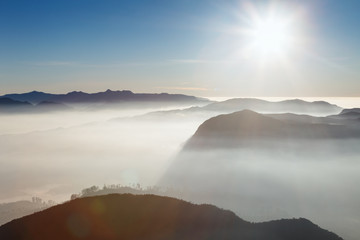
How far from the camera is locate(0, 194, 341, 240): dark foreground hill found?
62.8 m

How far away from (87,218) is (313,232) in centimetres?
5792

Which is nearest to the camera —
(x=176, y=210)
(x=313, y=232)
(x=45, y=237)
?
(x=45, y=237)

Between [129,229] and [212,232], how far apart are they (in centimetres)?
1695

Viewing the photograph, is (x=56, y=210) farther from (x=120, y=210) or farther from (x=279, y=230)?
(x=279, y=230)

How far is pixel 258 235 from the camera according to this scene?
69.8 m

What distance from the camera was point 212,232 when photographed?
220ft

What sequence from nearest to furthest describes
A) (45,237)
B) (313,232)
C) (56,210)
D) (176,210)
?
(45,237)
(56,210)
(176,210)
(313,232)

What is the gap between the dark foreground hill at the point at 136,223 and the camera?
206 feet

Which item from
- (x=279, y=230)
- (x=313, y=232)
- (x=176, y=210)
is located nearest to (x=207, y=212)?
(x=176, y=210)

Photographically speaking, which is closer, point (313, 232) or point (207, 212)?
point (207, 212)

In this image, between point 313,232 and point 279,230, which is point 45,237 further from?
point 313,232

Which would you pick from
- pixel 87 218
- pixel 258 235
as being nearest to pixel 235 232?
pixel 258 235

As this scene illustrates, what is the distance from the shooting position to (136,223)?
66188 millimetres

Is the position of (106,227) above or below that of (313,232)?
above
